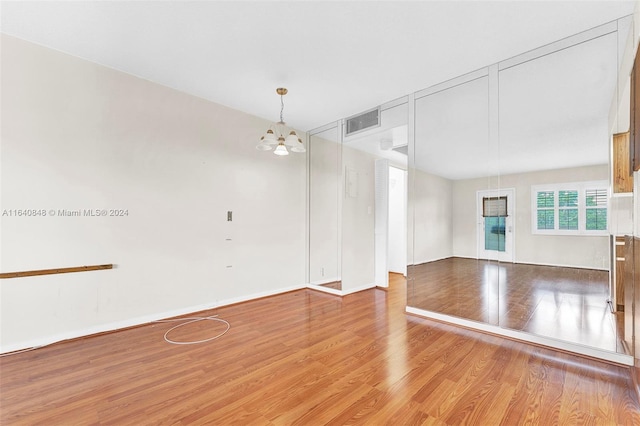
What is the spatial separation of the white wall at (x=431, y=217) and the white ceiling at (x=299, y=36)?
1.20 meters

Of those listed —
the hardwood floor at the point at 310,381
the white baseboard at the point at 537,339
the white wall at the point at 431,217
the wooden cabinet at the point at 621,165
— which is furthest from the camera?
the white wall at the point at 431,217

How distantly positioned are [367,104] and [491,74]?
1520 mm

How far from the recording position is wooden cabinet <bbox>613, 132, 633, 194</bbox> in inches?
86.4

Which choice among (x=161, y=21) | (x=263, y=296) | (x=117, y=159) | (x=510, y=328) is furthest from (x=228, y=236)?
(x=510, y=328)

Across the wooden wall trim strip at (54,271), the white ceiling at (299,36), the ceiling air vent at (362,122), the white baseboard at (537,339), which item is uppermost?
the white ceiling at (299,36)

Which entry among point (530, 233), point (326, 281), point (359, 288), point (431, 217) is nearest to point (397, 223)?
point (359, 288)

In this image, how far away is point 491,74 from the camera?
3.01m

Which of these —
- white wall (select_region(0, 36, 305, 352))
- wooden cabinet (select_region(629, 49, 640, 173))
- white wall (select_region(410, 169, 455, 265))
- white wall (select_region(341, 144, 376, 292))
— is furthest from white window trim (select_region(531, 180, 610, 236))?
white wall (select_region(0, 36, 305, 352))

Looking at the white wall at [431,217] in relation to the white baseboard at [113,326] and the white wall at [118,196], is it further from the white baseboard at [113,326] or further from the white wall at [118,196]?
the white baseboard at [113,326]

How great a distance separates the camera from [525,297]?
113 inches

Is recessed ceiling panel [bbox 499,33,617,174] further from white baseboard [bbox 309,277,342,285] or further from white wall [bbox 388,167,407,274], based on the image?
white wall [bbox 388,167,407,274]

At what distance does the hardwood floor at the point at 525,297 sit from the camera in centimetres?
244

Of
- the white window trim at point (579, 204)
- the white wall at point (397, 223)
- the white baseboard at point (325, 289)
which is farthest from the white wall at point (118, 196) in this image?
the white window trim at point (579, 204)

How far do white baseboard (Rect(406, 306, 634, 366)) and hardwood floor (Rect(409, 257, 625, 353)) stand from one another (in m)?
0.04
